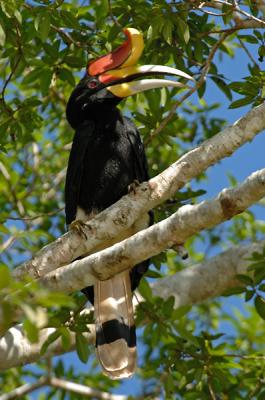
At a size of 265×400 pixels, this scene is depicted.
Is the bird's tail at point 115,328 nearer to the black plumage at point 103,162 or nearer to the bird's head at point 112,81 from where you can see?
the black plumage at point 103,162

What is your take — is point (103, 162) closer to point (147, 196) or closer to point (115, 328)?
point (115, 328)

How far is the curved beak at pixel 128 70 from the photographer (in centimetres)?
538

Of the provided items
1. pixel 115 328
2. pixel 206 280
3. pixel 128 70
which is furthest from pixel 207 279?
pixel 128 70

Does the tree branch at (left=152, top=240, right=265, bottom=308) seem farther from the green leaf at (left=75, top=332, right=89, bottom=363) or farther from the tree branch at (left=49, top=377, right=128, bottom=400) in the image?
the green leaf at (left=75, top=332, right=89, bottom=363)

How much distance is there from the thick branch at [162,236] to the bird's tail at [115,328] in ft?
3.82

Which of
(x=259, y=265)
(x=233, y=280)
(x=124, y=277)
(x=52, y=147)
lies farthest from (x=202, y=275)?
(x=52, y=147)

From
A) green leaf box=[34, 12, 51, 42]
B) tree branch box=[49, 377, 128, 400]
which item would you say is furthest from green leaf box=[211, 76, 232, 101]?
tree branch box=[49, 377, 128, 400]

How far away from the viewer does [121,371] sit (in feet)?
17.1

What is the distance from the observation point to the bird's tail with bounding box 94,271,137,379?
5.25m

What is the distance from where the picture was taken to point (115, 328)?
549 centimetres

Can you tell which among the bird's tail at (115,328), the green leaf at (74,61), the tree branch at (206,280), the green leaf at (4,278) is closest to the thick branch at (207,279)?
the tree branch at (206,280)

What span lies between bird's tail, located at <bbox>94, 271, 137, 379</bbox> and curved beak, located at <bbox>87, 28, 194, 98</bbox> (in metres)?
1.21

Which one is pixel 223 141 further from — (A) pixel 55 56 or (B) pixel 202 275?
(B) pixel 202 275

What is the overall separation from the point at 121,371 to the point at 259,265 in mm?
1001
